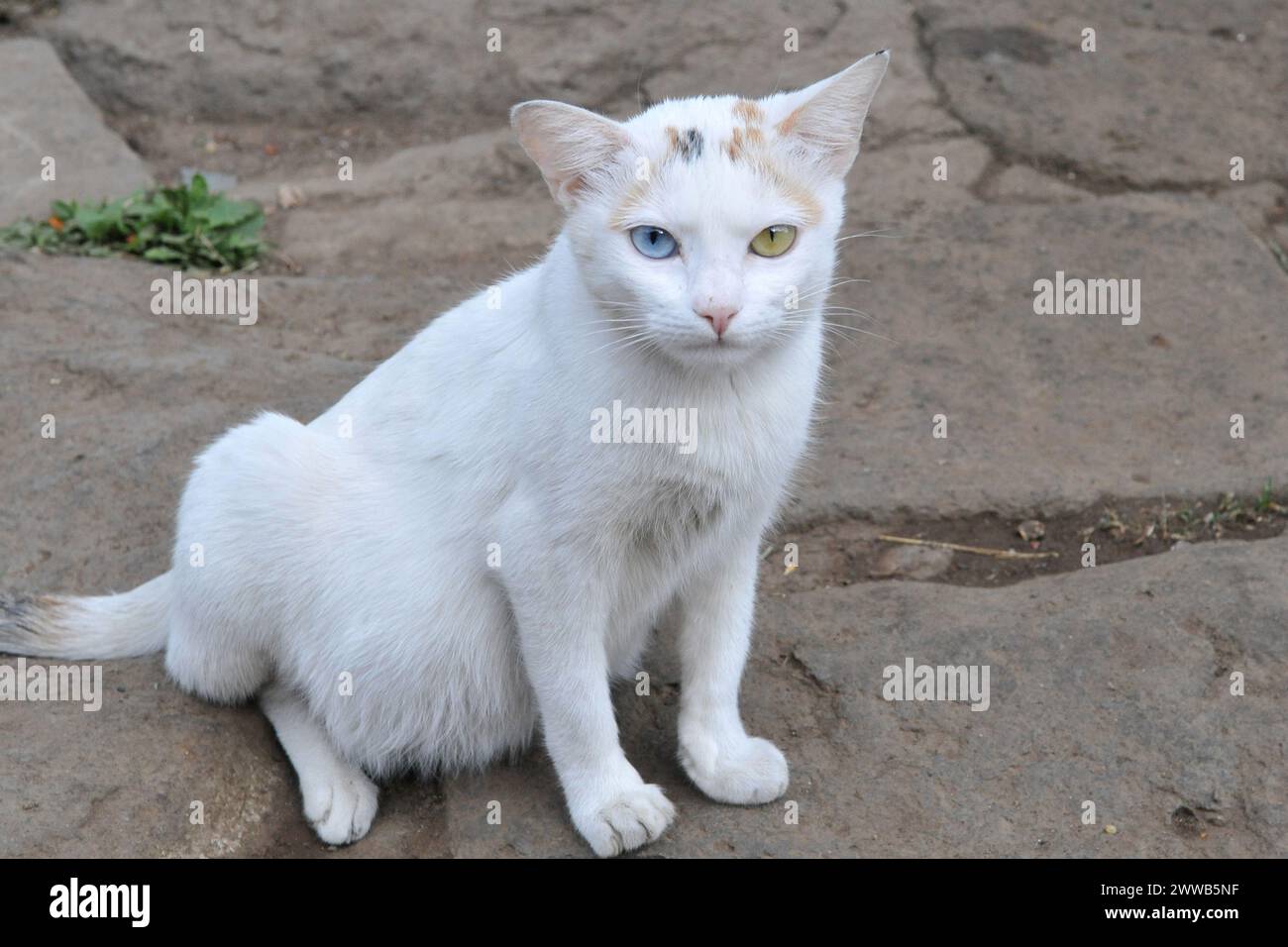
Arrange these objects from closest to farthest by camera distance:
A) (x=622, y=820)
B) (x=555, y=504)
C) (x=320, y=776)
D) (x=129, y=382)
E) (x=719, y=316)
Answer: (x=719, y=316)
(x=555, y=504)
(x=622, y=820)
(x=320, y=776)
(x=129, y=382)

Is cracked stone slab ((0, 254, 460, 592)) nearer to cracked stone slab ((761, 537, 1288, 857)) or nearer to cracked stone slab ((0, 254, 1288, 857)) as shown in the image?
cracked stone slab ((0, 254, 1288, 857))

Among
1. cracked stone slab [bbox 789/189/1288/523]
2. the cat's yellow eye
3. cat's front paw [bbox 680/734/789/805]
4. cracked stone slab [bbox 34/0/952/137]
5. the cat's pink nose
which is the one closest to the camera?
the cat's pink nose

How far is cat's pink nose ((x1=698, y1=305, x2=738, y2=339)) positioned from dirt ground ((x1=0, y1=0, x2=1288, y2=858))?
117cm

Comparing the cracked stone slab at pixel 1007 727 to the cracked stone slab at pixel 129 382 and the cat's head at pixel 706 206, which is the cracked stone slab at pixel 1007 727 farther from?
the cracked stone slab at pixel 129 382

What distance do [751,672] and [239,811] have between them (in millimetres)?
1299

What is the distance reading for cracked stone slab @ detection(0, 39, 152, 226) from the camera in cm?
607

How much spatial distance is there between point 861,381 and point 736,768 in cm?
205

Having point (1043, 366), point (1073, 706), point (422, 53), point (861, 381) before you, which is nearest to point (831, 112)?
point (1073, 706)

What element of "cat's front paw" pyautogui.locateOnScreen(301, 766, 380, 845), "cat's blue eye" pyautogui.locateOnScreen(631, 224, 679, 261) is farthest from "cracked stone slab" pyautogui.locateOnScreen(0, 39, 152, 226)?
"cat's blue eye" pyautogui.locateOnScreen(631, 224, 679, 261)

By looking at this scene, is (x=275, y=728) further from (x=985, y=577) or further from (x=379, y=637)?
(x=985, y=577)

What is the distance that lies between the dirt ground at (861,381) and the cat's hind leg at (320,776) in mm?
61

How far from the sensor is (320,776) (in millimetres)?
3219

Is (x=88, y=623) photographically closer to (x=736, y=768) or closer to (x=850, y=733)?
(x=736, y=768)

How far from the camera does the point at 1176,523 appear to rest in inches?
160
